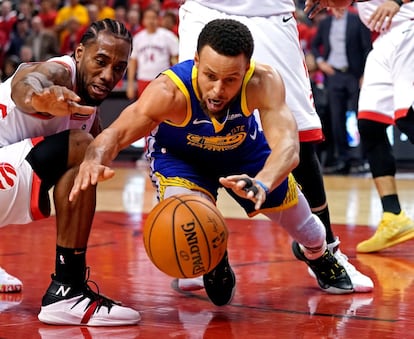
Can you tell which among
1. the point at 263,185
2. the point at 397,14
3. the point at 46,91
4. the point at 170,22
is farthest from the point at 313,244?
the point at 170,22

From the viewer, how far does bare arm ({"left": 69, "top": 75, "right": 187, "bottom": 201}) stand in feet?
11.5

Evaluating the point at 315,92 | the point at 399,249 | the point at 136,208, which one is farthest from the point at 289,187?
the point at 315,92

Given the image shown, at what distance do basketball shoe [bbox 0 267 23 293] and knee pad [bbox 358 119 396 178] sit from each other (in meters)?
2.50

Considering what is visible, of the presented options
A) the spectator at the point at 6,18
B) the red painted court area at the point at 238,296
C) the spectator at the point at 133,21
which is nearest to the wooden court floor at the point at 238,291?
the red painted court area at the point at 238,296

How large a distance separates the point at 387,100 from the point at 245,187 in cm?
287

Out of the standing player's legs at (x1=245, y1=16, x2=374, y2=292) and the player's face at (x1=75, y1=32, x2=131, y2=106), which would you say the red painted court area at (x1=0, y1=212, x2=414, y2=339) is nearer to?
the standing player's legs at (x1=245, y1=16, x2=374, y2=292)

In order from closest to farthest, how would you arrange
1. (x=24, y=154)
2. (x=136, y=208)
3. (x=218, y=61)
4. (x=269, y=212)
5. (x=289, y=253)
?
(x=218, y=61) < (x=24, y=154) < (x=269, y=212) < (x=289, y=253) < (x=136, y=208)

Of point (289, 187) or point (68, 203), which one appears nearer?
point (68, 203)

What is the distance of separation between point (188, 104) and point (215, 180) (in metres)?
0.56

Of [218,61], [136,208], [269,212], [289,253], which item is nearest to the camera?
[218,61]

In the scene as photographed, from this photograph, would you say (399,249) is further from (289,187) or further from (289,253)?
(289,187)

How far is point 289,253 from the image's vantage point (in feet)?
18.9

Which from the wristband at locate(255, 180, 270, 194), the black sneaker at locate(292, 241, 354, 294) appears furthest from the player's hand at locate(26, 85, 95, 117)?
the black sneaker at locate(292, 241, 354, 294)

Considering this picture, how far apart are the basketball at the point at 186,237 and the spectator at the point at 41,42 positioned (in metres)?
11.1
